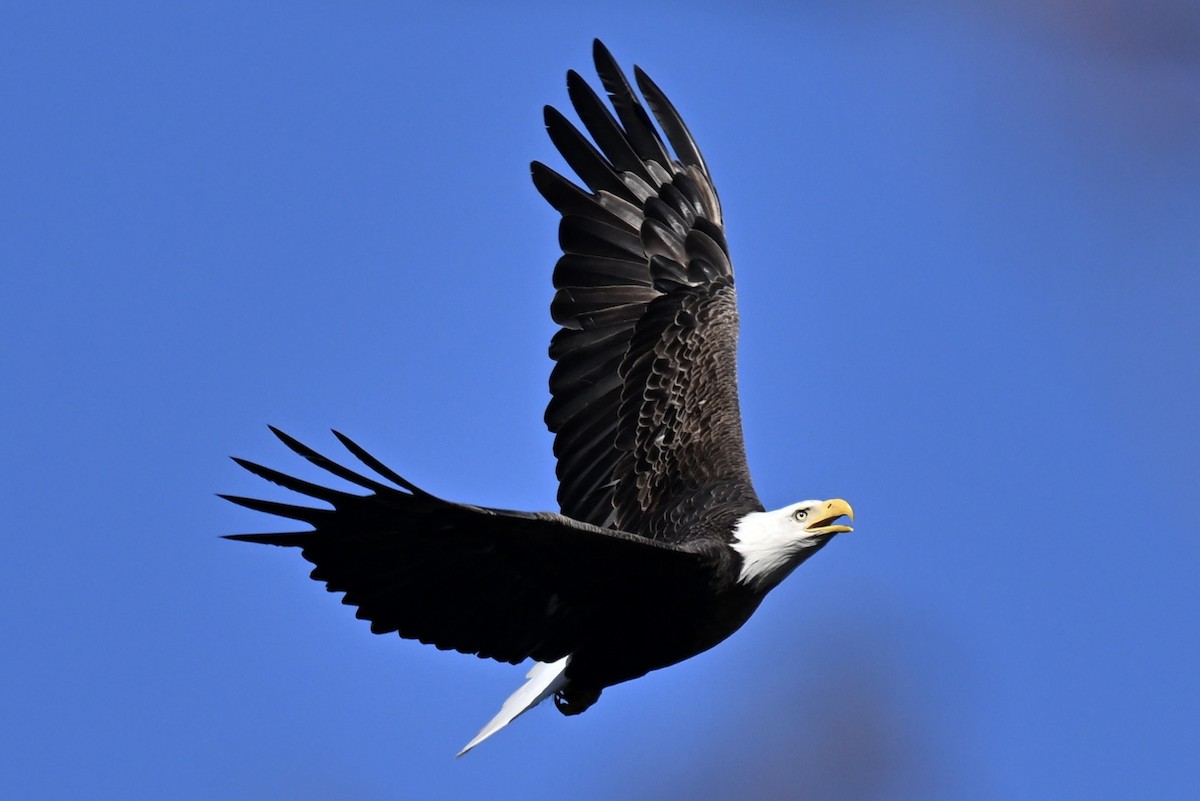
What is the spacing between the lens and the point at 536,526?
6535 millimetres

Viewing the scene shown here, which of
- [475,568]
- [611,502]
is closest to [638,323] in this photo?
[611,502]

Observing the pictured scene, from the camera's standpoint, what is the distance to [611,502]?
8.63 meters

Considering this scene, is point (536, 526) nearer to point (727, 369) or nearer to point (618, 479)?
point (618, 479)

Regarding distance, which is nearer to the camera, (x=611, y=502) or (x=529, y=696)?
(x=529, y=696)

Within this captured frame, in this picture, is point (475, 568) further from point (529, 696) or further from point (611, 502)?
point (611, 502)

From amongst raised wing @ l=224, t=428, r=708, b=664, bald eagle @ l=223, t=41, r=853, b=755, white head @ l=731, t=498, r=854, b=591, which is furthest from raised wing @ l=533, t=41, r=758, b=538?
raised wing @ l=224, t=428, r=708, b=664

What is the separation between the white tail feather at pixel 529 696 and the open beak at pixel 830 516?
115cm

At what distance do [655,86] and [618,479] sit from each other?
2.35m

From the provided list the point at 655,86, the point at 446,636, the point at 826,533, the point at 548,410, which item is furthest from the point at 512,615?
the point at 655,86

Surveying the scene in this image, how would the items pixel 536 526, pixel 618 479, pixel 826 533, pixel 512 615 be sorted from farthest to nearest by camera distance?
1. pixel 618 479
2. pixel 826 533
3. pixel 512 615
4. pixel 536 526

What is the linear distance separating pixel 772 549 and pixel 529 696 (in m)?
1.18

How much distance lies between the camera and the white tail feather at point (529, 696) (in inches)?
298

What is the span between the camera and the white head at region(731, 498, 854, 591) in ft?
24.8

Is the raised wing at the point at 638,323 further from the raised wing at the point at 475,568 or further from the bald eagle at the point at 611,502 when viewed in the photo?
the raised wing at the point at 475,568
